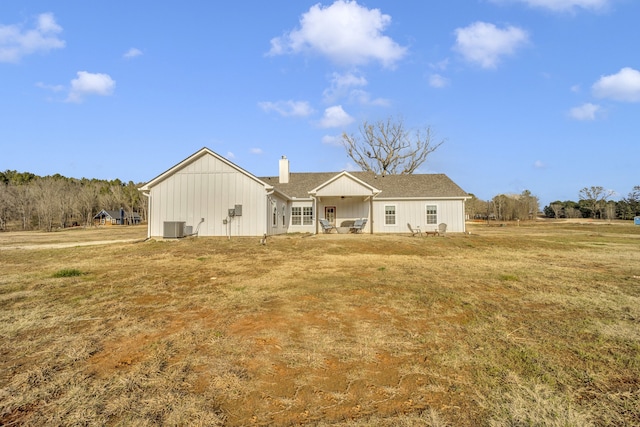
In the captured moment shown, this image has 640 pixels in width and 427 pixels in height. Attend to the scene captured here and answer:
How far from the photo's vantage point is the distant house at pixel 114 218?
6009cm

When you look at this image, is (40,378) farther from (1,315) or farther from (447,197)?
(447,197)

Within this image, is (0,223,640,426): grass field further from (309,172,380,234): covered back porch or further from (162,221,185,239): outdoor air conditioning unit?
(309,172,380,234): covered back porch

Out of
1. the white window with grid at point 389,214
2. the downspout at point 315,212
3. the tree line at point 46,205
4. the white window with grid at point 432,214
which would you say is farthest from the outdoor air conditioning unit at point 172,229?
the tree line at point 46,205

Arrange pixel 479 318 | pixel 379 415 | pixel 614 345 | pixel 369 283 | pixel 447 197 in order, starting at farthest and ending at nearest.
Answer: pixel 447 197 → pixel 369 283 → pixel 479 318 → pixel 614 345 → pixel 379 415

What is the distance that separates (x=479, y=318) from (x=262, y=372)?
3273 millimetres

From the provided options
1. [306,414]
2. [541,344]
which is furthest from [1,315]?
[541,344]

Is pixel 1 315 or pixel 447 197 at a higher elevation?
pixel 447 197

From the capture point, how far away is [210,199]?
57.7 ft

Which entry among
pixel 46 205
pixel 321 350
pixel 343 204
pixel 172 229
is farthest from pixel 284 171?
pixel 46 205

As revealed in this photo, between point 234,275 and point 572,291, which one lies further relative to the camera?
point 234,275

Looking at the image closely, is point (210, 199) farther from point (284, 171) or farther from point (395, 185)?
point (395, 185)

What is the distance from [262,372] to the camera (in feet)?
9.96

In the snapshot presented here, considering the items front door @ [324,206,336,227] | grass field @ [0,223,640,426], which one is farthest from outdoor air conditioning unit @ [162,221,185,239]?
front door @ [324,206,336,227]

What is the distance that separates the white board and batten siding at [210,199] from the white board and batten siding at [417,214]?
9634 millimetres
